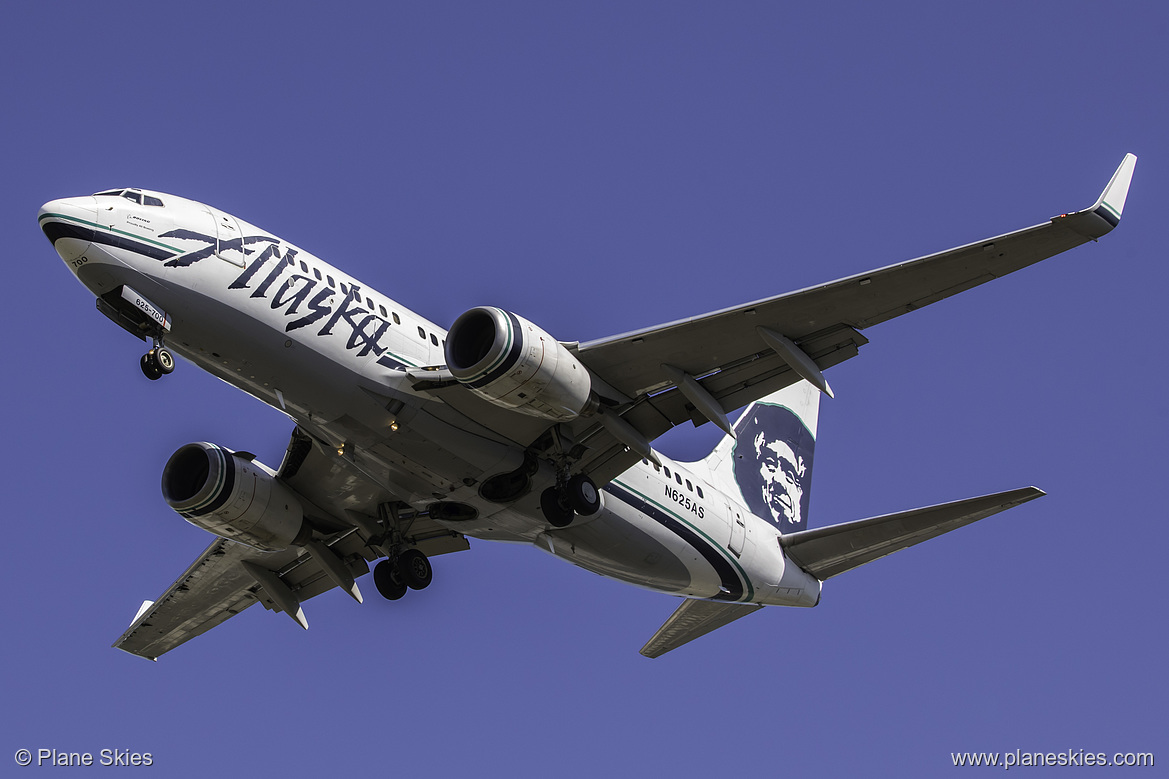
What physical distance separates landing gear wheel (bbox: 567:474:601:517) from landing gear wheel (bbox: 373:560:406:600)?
475cm

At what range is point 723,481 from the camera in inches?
1186

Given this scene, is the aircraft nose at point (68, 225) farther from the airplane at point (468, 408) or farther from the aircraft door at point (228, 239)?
the aircraft door at point (228, 239)

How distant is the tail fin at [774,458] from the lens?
30.7 m

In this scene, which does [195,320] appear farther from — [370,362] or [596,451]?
[596,451]

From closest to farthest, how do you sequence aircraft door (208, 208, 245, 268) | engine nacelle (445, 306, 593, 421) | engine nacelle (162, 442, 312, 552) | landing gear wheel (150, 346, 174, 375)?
landing gear wheel (150, 346, 174, 375) < engine nacelle (445, 306, 593, 421) < aircraft door (208, 208, 245, 268) < engine nacelle (162, 442, 312, 552)

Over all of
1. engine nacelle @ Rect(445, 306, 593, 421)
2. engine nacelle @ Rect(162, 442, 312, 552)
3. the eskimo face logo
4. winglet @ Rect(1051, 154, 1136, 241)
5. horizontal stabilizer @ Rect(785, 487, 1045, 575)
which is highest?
the eskimo face logo

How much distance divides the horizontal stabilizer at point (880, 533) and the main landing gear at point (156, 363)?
47.8 ft

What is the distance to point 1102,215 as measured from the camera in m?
19.1

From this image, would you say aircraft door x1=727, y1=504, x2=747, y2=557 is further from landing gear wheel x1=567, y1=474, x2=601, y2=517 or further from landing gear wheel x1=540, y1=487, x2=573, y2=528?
landing gear wheel x1=540, y1=487, x2=573, y2=528

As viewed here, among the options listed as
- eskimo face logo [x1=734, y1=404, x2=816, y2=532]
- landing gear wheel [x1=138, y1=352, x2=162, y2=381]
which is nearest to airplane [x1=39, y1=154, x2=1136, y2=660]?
landing gear wheel [x1=138, y1=352, x2=162, y2=381]

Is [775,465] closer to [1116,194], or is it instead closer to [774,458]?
[774,458]

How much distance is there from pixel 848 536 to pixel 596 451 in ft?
21.9

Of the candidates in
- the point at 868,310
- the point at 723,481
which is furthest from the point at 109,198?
the point at 723,481

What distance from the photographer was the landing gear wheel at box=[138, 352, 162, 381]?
1998 cm
